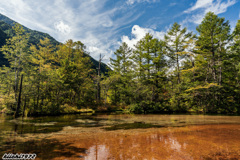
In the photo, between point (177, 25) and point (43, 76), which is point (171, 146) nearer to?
point (43, 76)

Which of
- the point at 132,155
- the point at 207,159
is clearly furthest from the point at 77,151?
the point at 207,159

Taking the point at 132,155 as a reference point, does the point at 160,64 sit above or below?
above

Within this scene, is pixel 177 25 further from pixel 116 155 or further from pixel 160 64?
pixel 116 155

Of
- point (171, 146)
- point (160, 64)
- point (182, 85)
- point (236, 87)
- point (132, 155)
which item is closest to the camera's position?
point (132, 155)

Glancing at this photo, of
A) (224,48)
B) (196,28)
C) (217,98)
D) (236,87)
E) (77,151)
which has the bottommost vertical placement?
(77,151)

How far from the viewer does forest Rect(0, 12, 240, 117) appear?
1631cm

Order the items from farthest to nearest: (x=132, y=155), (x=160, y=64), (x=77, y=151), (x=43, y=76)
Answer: (x=160, y=64) < (x=43, y=76) < (x=77, y=151) < (x=132, y=155)

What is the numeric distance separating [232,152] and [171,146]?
1.94 meters

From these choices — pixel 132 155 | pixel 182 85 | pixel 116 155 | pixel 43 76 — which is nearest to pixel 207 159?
pixel 132 155

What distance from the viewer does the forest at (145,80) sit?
53.5 ft

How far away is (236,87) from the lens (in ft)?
60.0

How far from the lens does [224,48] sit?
70.4 feet

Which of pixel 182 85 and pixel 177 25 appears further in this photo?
pixel 177 25

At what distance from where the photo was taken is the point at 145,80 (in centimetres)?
2197
